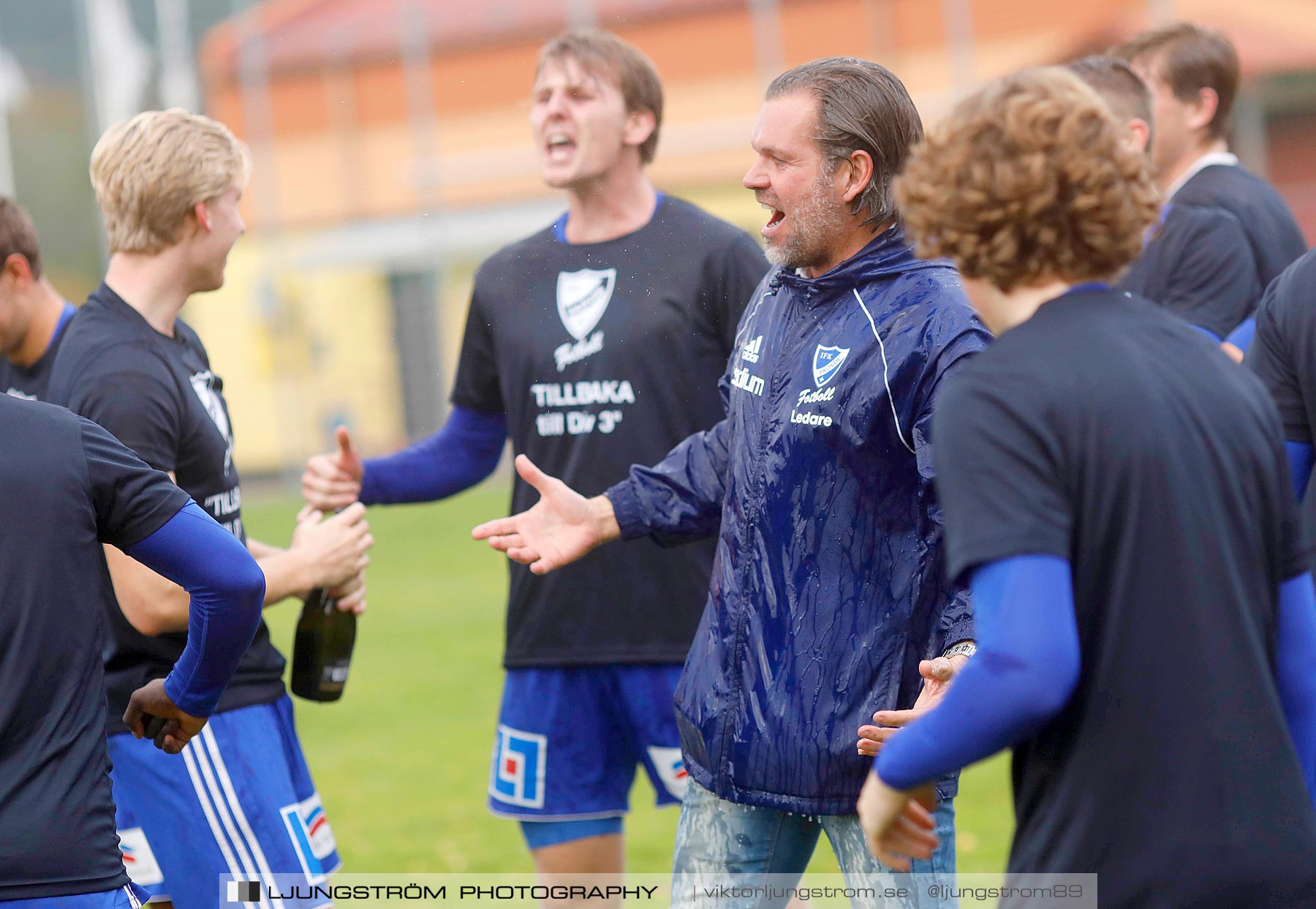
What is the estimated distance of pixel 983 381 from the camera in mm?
1968

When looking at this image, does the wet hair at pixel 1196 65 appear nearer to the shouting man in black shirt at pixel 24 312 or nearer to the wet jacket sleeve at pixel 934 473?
the wet jacket sleeve at pixel 934 473

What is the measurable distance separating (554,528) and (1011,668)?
63.2 inches

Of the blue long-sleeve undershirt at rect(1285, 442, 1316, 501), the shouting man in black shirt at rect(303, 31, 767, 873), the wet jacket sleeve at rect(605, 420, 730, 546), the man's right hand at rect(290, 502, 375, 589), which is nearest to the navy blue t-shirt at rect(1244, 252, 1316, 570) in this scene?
the blue long-sleeve undershirt at rect(1285, 442, 1316, 501)

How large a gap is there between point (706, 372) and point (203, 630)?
1750 millimetres

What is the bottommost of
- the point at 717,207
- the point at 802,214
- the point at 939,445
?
the point at 717,207

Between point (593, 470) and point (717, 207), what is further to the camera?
point (717, 207)

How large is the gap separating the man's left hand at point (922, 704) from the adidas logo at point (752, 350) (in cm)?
83

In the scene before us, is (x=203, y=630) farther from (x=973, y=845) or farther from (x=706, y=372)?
(x=973, y=845)

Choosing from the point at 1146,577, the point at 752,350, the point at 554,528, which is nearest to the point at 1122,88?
the point at 752,350

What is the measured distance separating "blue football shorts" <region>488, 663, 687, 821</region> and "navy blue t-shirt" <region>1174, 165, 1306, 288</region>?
7.32 ft

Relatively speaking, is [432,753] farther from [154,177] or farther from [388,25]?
[388,25]

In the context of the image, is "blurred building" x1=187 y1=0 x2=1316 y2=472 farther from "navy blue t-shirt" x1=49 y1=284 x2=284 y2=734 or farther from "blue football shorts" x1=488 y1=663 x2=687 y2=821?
"navy blue t-shirt" x1=49 y1=284 x2=284 y2=734

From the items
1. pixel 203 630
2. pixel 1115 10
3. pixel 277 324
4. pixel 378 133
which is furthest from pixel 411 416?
pixel 203 630

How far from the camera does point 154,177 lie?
3.61m
